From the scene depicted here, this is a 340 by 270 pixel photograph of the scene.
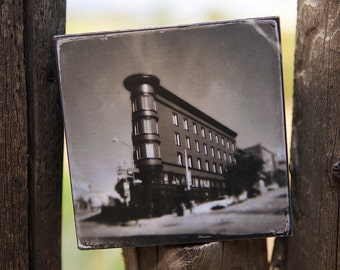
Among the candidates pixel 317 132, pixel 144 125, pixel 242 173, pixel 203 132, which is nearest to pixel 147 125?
pixel 144 125

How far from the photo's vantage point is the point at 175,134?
47.5 inches

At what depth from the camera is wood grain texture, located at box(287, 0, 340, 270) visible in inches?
47.6

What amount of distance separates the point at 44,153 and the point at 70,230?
102 cm

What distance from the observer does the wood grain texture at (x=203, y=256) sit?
1207 millimetres

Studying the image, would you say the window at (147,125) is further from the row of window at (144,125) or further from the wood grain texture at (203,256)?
the wood grain texture at (203,256)

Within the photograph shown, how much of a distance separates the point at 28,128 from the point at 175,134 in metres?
0.36

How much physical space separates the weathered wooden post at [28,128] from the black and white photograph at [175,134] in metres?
0.09

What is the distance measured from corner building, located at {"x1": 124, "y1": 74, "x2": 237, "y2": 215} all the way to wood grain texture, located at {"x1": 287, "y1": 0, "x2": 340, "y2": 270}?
200 millimetres

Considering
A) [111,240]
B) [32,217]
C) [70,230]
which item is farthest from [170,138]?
[70,230]

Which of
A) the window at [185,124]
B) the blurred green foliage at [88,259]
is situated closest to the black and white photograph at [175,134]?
the window at [185,124]

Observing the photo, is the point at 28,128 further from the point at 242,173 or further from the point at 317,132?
the point at 317,132

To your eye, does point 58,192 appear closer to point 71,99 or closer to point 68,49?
point 71,99

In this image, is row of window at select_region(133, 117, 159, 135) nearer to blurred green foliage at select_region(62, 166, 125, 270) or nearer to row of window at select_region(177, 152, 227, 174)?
row of window at select_region(177, 152, 227, 174)

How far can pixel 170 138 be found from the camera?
3.95ft
